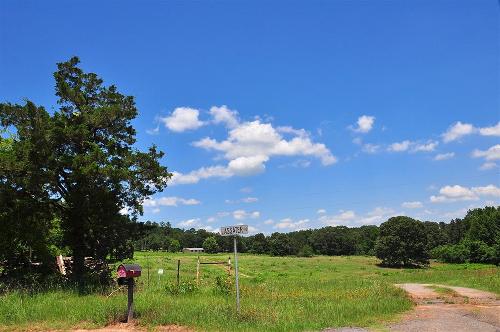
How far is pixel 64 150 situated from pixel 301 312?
10898 millimetres

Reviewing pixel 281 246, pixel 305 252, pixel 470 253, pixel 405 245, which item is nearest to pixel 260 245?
pixel 281 246

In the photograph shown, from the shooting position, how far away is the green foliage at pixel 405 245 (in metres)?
75.2

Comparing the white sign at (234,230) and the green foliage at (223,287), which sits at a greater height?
the white sign at (234,230)

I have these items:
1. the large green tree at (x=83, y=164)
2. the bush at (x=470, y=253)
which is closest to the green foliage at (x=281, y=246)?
the bush at (x=470, y=253)

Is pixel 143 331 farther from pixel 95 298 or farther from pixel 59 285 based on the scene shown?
pixel 59 285

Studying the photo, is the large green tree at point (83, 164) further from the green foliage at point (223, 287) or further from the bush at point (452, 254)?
the bush at point (452, 254)

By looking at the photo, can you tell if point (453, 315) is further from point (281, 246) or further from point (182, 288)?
point (281, 246)

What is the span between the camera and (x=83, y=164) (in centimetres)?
1650

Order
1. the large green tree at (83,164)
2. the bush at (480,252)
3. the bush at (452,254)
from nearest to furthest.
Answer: the large green tree at (83,164)
the bush at (480,252)
the bush at (452,254)

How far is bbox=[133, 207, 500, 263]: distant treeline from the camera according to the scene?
77.1 meters

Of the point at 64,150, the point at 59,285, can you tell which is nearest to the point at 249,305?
the point at 59,285

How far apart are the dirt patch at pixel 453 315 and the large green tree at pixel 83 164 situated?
10650mm

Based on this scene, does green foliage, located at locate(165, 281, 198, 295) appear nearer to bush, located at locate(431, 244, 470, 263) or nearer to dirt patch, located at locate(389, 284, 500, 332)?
dirt patch, located at locate(389, 284, 500, 332)

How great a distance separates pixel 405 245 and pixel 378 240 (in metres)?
5.32
